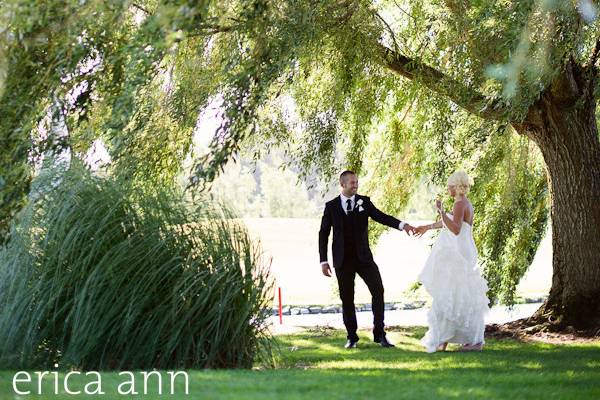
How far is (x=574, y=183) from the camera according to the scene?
11.5m

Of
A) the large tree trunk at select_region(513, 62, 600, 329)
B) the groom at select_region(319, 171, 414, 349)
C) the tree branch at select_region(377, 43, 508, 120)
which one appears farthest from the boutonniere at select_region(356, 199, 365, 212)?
the large tree trunk at select_region(513, 62, 600, 329)

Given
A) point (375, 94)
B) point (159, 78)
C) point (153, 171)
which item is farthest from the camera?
point (375, 94)

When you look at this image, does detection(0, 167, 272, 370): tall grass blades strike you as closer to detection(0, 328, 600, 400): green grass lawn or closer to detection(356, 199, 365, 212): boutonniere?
detection(0, 328, 600, 400): green grass lawn

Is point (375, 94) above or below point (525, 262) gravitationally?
above

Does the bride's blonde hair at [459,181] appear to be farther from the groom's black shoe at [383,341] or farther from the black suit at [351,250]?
the groom's black shoe at [383,341]

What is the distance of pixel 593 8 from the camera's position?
898 cm

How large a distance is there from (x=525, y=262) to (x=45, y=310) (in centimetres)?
723

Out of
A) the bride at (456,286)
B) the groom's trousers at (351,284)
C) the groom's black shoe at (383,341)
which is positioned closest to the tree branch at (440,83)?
the bride at (456,286)

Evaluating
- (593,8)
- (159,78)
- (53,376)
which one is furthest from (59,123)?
(593,8)

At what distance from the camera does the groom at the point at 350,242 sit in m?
10.1

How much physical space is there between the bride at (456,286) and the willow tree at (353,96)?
2.85ft

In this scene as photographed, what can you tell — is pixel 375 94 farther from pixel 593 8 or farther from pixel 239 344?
pixel 239 344

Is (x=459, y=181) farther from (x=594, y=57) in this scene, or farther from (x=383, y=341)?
(x=594, y=57)

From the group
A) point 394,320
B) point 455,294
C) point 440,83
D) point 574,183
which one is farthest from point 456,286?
point 394,320
